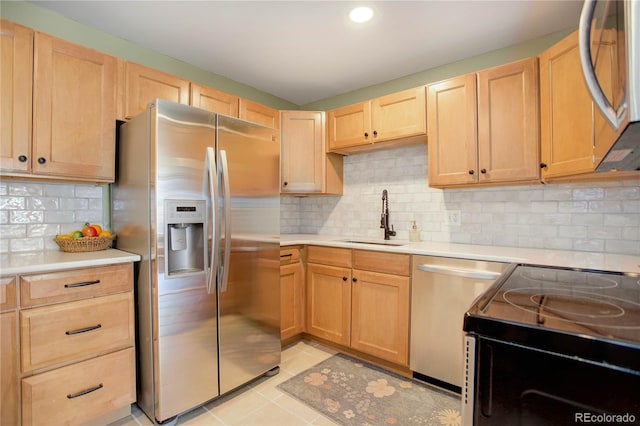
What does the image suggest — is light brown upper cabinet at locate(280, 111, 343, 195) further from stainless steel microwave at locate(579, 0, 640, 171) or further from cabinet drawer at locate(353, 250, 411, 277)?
stainless steel microwave at locate(579, 0, 640, 171)

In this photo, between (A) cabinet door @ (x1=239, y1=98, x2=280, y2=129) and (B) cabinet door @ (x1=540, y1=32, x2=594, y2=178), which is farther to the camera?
(A) cabinet door @ (x1=239, y1=98, x2=280, y2=129)

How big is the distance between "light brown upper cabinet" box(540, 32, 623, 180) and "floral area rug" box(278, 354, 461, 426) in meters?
1.58

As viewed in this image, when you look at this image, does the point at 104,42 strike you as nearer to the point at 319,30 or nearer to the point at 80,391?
the point at 319,30

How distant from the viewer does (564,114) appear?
1.82m

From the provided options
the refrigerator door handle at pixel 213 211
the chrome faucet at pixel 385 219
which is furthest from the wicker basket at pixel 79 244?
the chrome faucet at pixel 385 219

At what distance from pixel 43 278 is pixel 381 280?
2005 millimetres

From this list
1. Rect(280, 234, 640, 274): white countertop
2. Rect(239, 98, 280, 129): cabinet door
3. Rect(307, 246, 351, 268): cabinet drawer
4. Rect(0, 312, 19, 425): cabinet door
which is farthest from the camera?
Rect(239, 98, 280, 129): cabinet door

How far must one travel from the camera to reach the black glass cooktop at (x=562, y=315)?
627 mm

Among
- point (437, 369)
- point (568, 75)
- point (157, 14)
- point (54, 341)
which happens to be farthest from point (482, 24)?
point (54, 341)

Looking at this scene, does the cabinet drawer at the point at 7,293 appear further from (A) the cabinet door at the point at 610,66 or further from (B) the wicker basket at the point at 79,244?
A: (A) the cabinet door at the point at 610,66

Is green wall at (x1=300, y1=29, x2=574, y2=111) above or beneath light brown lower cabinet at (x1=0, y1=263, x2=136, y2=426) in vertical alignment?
above

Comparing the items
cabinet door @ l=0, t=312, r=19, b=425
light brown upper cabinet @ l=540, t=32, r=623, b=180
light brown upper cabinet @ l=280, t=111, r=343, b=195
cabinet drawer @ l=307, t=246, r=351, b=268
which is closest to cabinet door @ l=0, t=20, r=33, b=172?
cabinet door @ l=0, t=312, r=19, b=425

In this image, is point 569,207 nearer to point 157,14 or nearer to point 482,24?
point 482,24

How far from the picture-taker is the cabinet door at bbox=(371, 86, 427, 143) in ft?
8.24
